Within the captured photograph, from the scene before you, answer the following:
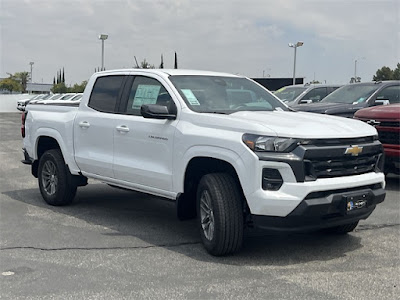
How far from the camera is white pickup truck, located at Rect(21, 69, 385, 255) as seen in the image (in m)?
4.78

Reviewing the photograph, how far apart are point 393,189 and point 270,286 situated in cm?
526

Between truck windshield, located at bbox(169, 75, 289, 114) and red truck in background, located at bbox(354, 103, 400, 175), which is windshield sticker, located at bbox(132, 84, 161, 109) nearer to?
truck windshield, located at bbox(169, 75, 289, 114)

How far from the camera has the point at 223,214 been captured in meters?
4.95

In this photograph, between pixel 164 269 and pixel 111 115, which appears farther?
pixel 111 115

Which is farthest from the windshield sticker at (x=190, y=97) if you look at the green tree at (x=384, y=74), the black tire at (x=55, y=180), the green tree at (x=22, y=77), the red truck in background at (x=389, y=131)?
the green tree at (x=22, y=77)

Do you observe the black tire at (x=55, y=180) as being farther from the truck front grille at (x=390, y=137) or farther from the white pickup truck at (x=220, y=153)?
the truck front grille at (x=390, y=137)

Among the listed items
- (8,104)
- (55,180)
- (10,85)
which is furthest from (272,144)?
(10,85)

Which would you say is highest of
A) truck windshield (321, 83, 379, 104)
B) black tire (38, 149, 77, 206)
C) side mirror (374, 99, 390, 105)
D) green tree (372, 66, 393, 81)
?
green tree (372, 66, 393, 81)

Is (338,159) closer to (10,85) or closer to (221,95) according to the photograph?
(221,95)

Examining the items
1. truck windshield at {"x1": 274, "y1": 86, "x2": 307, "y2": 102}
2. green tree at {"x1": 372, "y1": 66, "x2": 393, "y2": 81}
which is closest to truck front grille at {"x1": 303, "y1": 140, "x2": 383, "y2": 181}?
truck windshield at {"x1": 274, "y1": 86, "x2": 307, "y2": 102}

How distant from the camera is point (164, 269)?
15.9 ft

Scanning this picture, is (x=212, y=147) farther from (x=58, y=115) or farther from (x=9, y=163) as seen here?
(x=9, y=163)

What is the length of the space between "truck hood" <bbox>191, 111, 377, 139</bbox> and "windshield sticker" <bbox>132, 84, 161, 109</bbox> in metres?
0.87

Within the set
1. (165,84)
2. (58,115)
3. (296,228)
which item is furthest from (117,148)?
(296,228)
